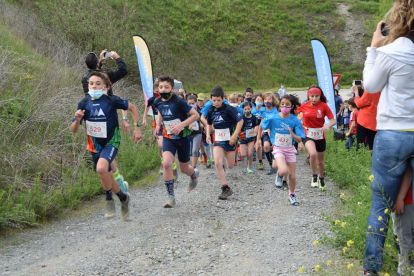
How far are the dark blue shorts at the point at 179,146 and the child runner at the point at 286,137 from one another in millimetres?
1611

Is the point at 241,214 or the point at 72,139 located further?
the point at 72,139

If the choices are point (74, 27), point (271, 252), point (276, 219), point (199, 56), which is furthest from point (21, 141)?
point (199, 56)

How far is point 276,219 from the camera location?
6.74 metres

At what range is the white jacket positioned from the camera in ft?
11.3

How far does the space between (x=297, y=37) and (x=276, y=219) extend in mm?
33183

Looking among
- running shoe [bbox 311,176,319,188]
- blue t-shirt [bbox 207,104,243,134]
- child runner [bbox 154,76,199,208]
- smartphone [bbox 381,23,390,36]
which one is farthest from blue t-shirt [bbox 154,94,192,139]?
smartphone [bbox 381,23,390,36]

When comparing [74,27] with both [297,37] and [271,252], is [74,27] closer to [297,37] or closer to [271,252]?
[271,252]

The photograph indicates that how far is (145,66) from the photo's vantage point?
13219 millimetres

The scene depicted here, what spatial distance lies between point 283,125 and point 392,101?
4.61 meters

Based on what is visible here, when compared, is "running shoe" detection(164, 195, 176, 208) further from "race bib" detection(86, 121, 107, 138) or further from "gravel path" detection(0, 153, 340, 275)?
"race bib" detection(86, 121, 107, 138)

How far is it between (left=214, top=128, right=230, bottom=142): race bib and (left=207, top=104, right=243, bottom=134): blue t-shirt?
0.07 m

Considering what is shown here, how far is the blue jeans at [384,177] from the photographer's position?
3.51m

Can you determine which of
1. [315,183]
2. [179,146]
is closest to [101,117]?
[179,146]

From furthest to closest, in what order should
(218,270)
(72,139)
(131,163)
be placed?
(131,163), (72,139), (218,270)
